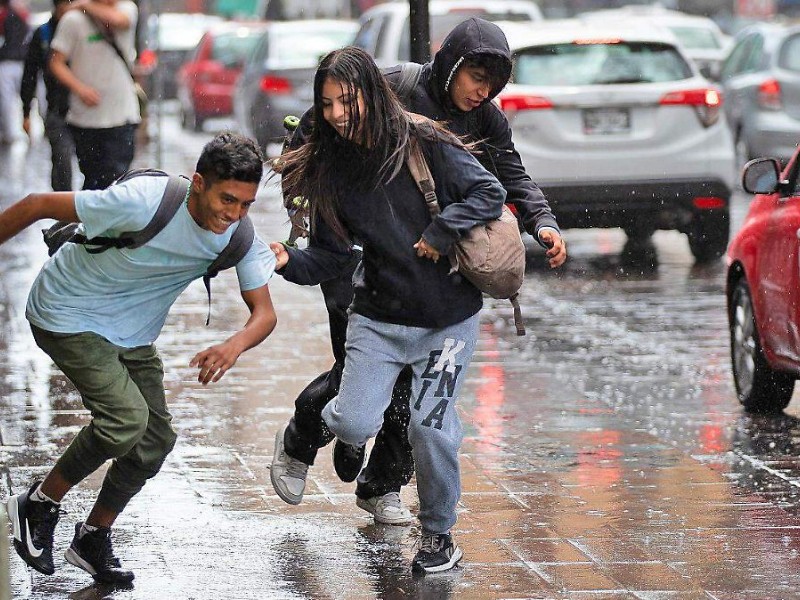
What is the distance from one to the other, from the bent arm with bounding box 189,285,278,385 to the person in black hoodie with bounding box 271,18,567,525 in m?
0.73

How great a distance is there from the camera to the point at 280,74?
23406 mm

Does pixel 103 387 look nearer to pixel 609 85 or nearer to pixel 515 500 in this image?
pixel 515 500

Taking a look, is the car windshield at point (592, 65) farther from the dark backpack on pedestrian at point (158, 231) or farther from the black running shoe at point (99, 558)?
the black running shoe at point (99, 558)

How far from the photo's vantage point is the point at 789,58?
20547 millimetres

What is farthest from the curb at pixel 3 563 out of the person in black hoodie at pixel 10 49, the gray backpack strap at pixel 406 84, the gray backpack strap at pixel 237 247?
the person in black hoodie at pixel 10 49

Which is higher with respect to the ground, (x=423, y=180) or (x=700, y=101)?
(x=423, y=180)

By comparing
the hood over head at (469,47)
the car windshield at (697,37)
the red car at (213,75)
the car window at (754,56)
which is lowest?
the red car at (213,75)

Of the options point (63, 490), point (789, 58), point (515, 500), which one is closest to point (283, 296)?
point (515, 500)

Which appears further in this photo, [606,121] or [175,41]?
[175,41]

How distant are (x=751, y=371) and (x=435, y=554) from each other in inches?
129

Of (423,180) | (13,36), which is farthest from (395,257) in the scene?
(13,36)

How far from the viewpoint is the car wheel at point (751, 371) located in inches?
336

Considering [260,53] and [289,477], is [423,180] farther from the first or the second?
[260,53]

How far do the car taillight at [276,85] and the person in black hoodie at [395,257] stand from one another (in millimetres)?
17598
